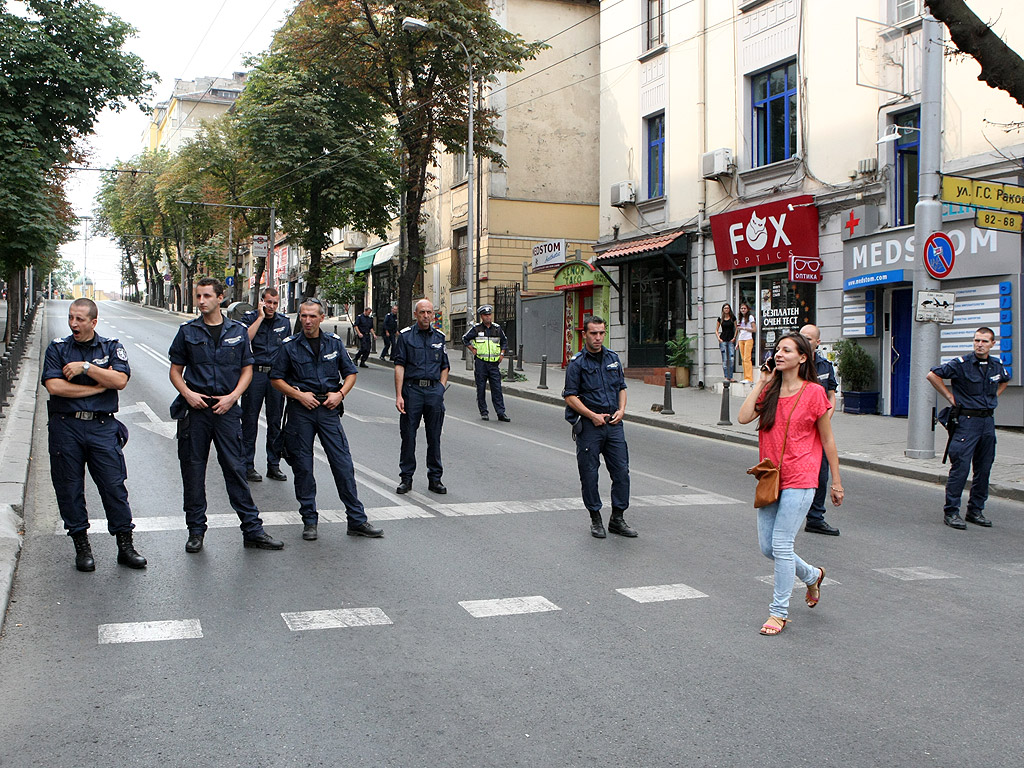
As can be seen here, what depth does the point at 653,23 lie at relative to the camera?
24234 millimetres

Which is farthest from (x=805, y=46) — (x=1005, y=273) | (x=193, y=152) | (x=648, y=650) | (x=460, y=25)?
(x=193, y=152)

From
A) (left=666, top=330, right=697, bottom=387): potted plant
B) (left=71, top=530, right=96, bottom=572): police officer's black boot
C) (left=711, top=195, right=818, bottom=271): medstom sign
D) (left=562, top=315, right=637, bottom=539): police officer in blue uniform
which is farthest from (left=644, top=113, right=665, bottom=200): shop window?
(left=71, top=530, right=96, bottom=572): police officer's black boot

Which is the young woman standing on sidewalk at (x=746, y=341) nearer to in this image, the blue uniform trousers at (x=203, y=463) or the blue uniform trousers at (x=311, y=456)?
the blue uniform trousers at (x=311, y=456)

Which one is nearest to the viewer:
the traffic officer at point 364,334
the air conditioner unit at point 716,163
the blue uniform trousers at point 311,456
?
the blue uniform trousers at point 311,456

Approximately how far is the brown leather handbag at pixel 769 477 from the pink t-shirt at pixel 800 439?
0.02 m

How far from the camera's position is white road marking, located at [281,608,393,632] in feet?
17.5

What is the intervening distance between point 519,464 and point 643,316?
552 inches

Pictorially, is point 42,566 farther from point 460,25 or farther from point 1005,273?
point 460,25

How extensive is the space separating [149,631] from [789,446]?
3683 millimetres

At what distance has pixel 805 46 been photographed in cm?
1900

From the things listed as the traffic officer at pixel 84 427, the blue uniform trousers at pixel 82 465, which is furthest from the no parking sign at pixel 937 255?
the blue uniform trousers at pixel 82 465

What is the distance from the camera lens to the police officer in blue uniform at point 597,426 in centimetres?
786

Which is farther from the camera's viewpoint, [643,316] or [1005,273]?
[643,316]

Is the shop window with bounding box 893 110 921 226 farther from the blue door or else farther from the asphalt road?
the asphalt road
